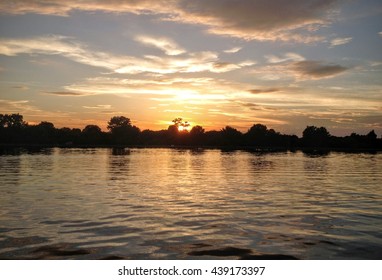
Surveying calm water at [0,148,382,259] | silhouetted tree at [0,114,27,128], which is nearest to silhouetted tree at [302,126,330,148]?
silhouetted tree at [0,114,27,128]

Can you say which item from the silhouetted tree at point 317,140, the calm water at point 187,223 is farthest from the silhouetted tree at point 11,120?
the calm water at point 187,223

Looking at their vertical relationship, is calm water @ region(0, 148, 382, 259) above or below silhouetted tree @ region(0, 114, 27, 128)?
below

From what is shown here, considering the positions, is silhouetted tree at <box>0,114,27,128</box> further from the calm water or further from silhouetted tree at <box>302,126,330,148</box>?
the calm water

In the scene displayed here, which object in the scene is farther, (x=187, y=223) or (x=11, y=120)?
(x=11, y=120)

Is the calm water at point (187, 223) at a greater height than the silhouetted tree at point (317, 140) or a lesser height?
lesser

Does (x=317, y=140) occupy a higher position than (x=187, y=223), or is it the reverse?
(x=317, y=140)

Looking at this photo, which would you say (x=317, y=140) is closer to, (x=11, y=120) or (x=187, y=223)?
(x=11, y=120)

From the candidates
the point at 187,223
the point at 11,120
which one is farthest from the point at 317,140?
the point at 187,223

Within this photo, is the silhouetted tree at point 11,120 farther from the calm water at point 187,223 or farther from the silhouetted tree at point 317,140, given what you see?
the calm water at point 187,223

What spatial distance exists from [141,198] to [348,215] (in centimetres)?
1057

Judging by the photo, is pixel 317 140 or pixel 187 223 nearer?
pixel 187 223

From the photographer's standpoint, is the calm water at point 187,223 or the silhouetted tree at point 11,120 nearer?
the calm water at point 187,223
